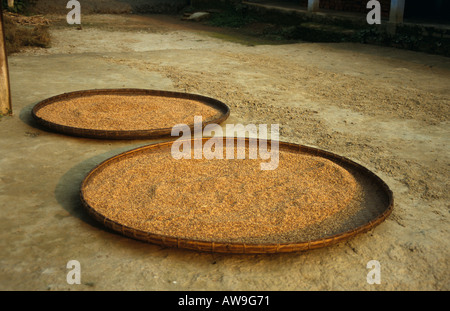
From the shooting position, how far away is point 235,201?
252 cm

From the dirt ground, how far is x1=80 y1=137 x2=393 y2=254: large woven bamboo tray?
9 centimetres

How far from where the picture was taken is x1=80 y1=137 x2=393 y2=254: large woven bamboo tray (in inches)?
87.3

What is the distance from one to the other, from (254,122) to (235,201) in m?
1.72

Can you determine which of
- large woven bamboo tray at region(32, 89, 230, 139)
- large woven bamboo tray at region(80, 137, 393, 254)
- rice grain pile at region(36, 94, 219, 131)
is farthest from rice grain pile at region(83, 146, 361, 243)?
rice grain pile at region(36, 94, 219, 131)

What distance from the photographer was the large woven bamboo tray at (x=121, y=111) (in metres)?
3.56

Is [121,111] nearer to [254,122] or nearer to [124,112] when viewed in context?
[124,112]

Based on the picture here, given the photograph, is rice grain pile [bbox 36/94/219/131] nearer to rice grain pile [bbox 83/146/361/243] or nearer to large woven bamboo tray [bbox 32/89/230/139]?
large woven bamboo tray [bbox 32/89/230/139]

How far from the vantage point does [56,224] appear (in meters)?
2.40

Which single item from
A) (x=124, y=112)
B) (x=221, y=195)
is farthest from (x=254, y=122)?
(x=221, y=195)

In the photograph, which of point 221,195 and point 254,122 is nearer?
point 221,195

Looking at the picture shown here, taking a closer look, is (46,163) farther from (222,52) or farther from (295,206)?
(222,52)

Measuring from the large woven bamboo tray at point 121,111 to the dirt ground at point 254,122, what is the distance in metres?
0.10
